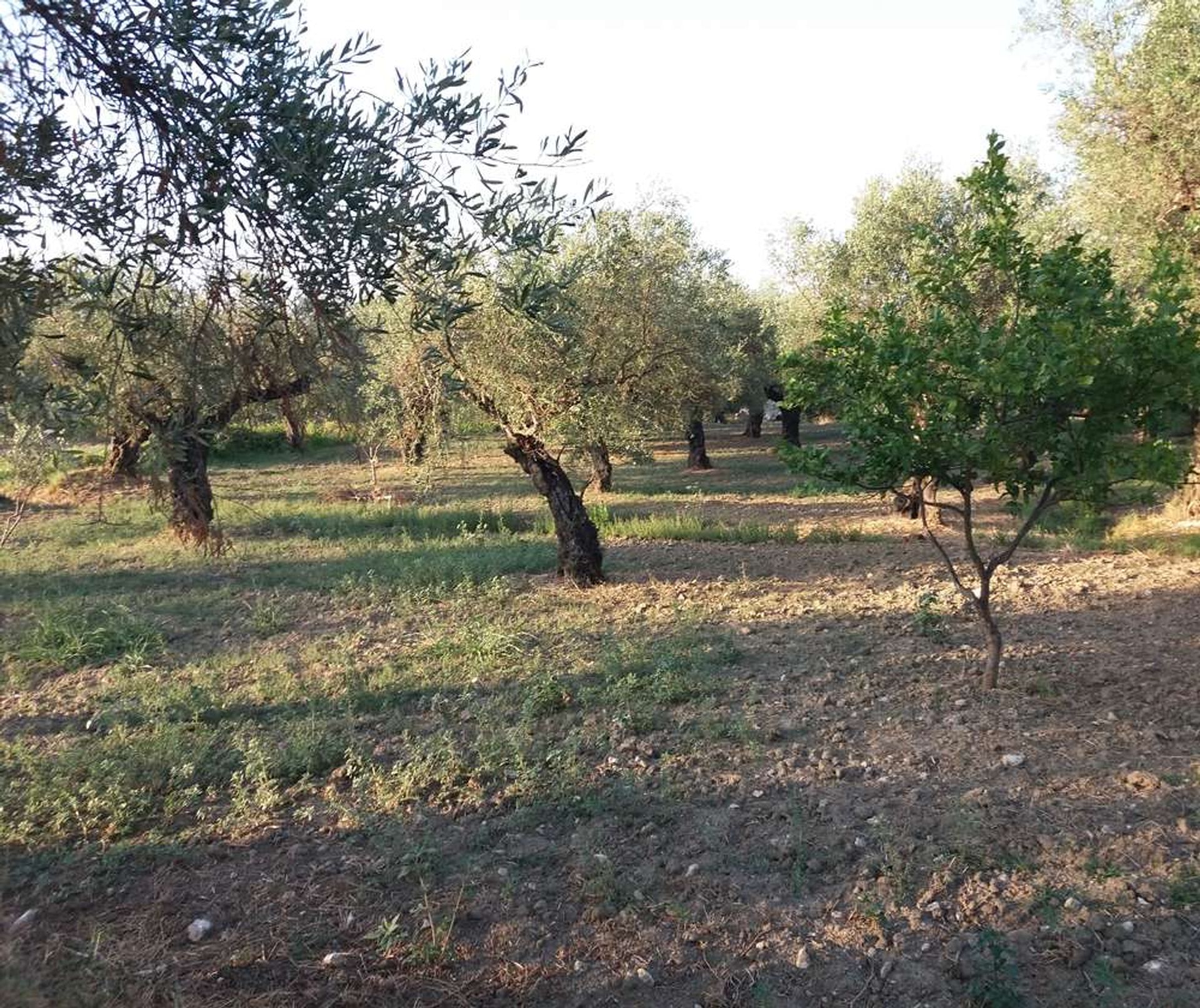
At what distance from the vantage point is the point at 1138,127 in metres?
10.8

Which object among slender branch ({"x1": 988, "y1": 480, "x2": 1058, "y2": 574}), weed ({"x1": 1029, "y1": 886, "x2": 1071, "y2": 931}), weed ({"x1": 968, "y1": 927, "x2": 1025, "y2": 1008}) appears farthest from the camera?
slender branch ({"x1": 988, "y1": 480, "x2": 1058, "y2": 574})

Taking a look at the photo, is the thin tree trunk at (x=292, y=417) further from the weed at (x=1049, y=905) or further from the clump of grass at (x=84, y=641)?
the weed at (x=1049, y=905)

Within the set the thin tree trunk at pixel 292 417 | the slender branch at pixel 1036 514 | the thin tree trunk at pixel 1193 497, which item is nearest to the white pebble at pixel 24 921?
the thin tree trunk at pixel 292 417

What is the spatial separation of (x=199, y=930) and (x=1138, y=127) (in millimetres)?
12443

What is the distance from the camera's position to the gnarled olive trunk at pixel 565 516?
36.9 ft

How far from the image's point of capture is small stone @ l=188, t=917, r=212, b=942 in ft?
13.5

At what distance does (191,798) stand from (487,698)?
2.24 m

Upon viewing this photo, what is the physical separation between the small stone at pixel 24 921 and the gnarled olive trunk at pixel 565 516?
7322mm

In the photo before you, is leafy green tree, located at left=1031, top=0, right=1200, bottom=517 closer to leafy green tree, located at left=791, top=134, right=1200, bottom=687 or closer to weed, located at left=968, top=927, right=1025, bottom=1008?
leafy green tree, located at left=791, top=134, right=1200, bottom=687

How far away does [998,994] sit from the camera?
3477 mm

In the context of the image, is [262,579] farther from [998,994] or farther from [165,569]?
[998,994]

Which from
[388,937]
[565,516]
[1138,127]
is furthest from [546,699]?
[1138,127]

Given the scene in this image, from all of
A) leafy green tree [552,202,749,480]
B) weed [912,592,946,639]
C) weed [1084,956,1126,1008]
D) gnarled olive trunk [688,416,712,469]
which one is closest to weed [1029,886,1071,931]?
weed [1084,956,1126,1008]

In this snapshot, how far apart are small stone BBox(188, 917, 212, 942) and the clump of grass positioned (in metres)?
4.60
